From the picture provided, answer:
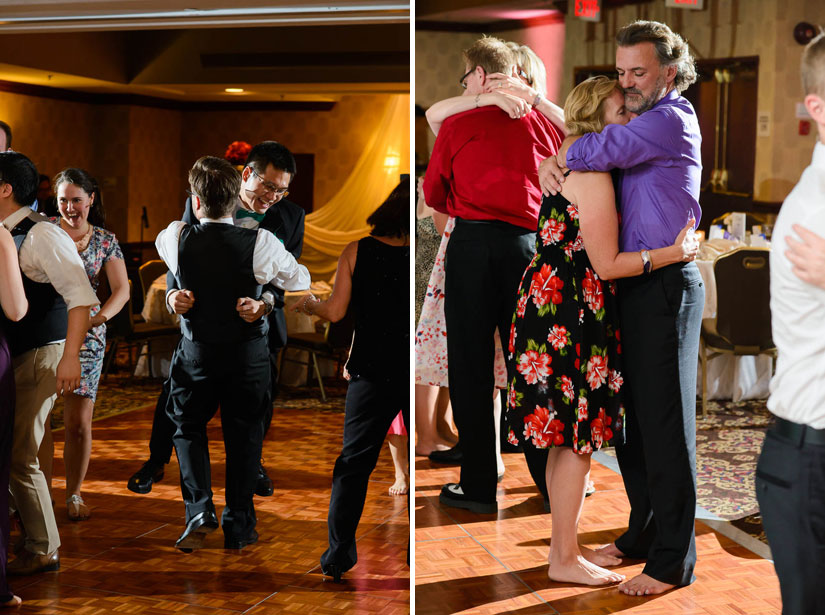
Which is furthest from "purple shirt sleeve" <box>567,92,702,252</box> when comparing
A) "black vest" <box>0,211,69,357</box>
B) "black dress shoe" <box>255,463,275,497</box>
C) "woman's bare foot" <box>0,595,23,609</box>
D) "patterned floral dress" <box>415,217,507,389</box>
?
"black dress shoe" <box>255,463,275,497</box>

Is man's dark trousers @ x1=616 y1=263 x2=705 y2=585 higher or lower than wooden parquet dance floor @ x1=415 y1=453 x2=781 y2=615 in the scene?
higher

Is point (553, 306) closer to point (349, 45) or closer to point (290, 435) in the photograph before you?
point (290, 435)

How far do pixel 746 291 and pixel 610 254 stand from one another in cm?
97

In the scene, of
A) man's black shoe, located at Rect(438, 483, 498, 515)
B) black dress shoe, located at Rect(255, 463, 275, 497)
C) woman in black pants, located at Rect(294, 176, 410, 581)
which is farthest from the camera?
black dress shoe, located at Rect(255, 463, 275, 497)

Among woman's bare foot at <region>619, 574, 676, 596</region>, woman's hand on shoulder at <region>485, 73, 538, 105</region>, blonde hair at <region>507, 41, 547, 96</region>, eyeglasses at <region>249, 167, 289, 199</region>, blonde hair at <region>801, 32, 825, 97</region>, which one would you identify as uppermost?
blonde hair at <region>507, 41, 547, 96</region>

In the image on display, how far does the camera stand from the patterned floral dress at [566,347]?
2490mm

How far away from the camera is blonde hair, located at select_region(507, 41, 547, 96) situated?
8.84 feet

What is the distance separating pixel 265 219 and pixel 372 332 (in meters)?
0.74

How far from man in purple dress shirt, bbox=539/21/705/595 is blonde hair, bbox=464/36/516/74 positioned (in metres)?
0.35

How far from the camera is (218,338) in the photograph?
3.12m

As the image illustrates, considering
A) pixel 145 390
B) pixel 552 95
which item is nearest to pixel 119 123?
pixel 145 390

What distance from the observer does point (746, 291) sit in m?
3.15

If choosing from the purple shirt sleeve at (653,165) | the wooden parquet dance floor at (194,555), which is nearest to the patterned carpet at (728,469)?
the purple shirt sleeve at (653,165)

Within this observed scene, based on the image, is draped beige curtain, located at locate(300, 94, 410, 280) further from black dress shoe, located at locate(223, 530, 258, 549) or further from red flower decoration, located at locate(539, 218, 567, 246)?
red flower decoration, located at locate(539, 218, 567, 246)
